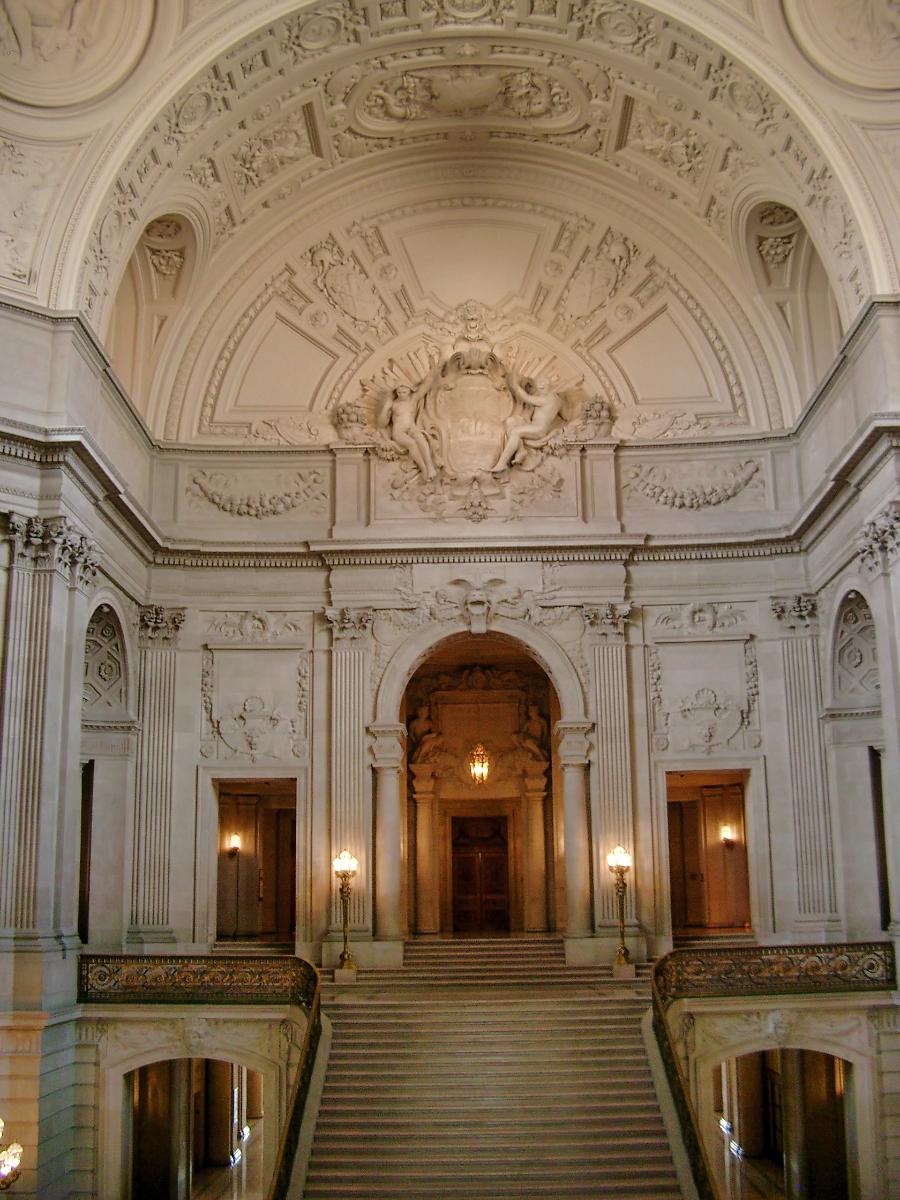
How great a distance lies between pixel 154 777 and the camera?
858 inches

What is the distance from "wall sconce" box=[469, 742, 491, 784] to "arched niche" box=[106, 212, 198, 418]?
881 cm

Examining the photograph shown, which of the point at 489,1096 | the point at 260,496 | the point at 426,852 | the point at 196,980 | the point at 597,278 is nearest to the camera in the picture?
the point at 489,1096

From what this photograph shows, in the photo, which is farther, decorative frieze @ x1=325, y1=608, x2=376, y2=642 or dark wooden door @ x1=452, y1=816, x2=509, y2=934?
dark wooden door @ x1=452, y1=816, x2=509, y2=934

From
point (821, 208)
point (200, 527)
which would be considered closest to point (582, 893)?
point (200, 527)

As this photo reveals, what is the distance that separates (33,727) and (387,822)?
6.93 metres

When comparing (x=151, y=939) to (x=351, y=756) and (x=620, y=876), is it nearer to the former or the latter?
(x=351, y=756)

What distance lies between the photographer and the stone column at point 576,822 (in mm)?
21562

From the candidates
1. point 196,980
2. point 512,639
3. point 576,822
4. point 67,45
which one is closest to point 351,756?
point 512,639

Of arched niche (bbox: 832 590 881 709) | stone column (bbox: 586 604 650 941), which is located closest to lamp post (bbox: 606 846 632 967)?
stone column (bbox: 586 604 650 941)

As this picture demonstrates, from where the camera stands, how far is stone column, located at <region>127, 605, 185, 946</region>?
2133 cm

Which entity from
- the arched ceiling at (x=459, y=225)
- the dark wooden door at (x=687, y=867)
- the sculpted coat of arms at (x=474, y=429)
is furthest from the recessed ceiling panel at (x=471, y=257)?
the dark wooden door at (x=687, y=867)

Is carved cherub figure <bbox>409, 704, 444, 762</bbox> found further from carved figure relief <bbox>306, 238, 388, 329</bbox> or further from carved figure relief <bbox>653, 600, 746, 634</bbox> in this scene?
carved figure relief <bbox>306, 238, 388, 329</bbox>

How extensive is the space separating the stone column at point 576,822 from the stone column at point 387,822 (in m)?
2.68

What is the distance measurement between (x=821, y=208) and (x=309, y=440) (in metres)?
9.17
